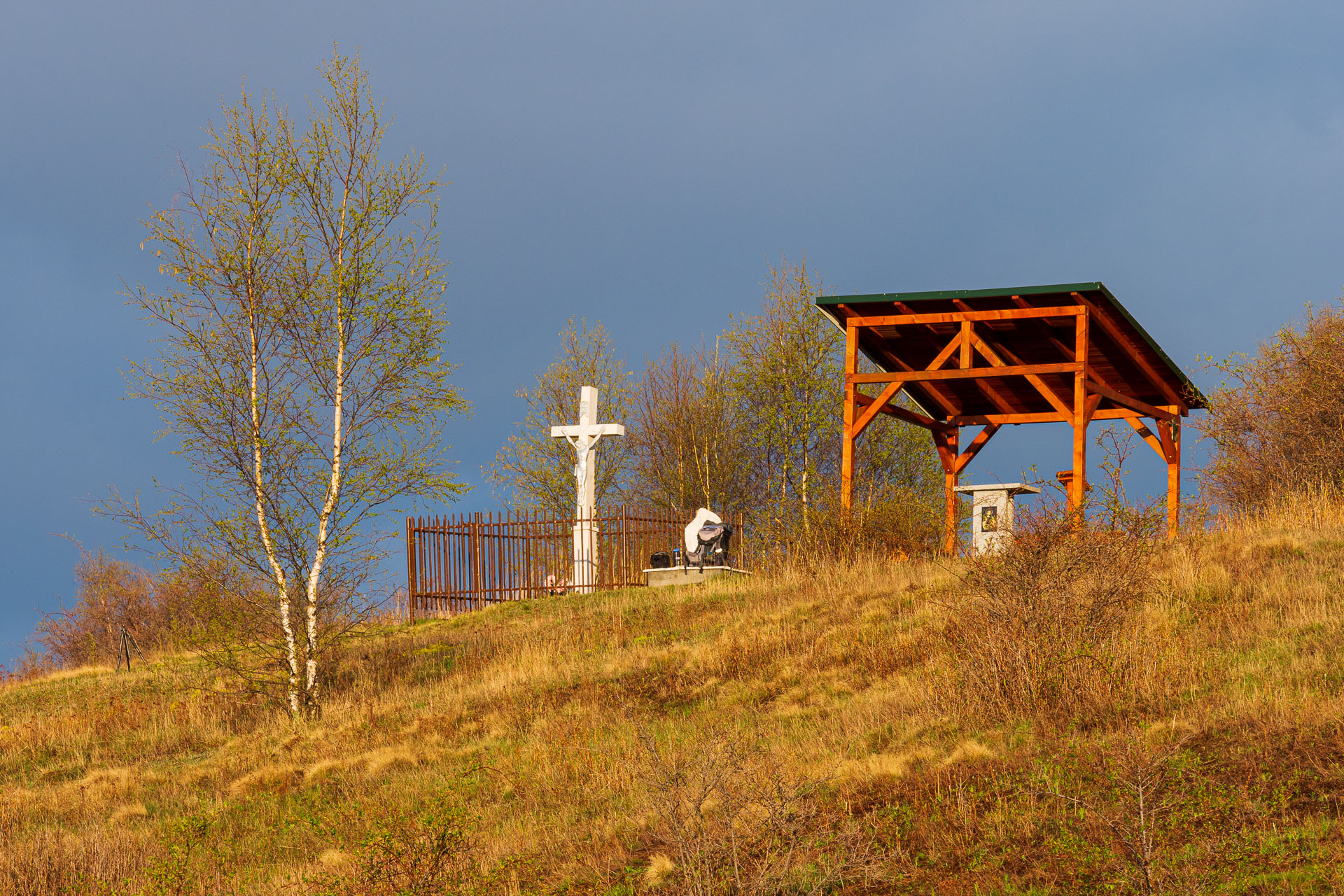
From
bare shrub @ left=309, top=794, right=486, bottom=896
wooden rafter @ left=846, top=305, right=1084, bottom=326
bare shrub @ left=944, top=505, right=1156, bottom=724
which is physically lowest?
bare shrub @ left=309, top=794, right=486, bottom=896

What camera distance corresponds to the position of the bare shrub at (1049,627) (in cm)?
920

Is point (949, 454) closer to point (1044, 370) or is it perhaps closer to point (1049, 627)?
point (1044, 370)

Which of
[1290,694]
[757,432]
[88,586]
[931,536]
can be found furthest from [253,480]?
[88,586]

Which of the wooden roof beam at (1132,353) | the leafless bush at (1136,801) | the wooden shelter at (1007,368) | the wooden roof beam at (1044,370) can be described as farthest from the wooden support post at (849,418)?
the leafless bush at (1136,801)

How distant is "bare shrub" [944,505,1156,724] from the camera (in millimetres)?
9195

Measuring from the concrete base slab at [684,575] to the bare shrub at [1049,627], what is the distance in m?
9.02

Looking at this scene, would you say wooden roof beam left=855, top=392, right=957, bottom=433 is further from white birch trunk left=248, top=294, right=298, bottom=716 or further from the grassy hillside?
white birch trunk left=248, top=294, right=298, bottom=716

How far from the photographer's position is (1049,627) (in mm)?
9609

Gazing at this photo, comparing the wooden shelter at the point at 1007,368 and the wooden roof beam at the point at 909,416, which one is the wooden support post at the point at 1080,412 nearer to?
the wooden shelter at the point at 1007,368

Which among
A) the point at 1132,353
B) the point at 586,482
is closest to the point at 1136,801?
the point at 1132,353

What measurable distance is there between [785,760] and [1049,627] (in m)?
2.45

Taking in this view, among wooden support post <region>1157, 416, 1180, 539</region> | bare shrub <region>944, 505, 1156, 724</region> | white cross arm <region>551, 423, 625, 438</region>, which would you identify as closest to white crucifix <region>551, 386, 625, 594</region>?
white cross arm <region>551, 423, 625, 438</region>

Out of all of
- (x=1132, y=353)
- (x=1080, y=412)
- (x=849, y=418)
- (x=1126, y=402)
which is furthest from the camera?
(x=1132, y=353)

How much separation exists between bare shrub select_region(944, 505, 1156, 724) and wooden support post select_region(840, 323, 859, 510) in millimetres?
7294
